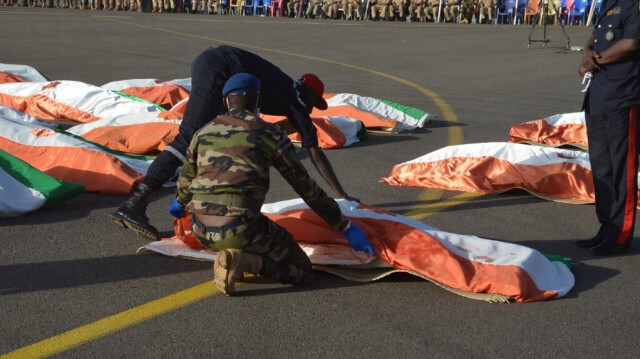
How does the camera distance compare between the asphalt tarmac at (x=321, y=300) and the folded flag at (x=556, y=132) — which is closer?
the asphalt tarmac at (x=321, y=300)

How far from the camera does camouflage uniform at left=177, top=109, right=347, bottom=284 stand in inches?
189

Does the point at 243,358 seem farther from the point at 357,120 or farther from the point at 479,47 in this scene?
the point at 479,47

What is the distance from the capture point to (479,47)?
23031 mm

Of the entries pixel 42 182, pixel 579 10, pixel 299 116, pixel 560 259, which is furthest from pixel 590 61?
pixel 579 10

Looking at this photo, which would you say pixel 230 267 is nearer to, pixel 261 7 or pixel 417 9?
pixel 417 9

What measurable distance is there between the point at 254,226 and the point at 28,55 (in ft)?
51.7

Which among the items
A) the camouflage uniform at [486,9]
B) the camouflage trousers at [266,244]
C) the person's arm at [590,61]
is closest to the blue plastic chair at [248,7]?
the camouflage uniform at [486,9]

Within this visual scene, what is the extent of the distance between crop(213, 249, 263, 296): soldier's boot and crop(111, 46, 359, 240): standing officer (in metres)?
1.13

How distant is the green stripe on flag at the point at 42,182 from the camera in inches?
259

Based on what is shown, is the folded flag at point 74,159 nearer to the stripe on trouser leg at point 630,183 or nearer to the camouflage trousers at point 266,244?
the camouflage trousers at point 266,244

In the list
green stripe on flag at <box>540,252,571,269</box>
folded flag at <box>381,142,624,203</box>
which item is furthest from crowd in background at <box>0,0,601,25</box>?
green stripe on flag at <box>540,252,571,269</box>

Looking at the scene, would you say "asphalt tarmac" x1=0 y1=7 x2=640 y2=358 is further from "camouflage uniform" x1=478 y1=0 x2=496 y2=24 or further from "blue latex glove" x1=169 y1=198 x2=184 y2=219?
"camouflage uniform" x1=478 y1=0 x2=496 y2=24

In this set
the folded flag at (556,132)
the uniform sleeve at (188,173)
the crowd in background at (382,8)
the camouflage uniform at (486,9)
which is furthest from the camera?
the camouflage uniform at (486,9)

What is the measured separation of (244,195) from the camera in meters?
4.80
